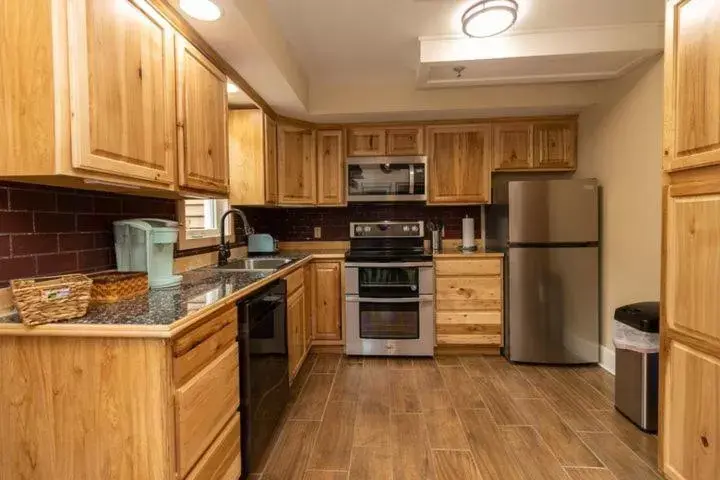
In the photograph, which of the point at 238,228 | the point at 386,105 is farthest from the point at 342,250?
the point at 386,105

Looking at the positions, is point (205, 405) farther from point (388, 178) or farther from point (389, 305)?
point (388, 178)

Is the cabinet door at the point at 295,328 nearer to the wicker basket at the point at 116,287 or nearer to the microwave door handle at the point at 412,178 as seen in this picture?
the wicker basket at the point at 116,287

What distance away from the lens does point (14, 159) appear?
1.10m

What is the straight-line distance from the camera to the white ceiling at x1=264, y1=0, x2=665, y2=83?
214 centimetres

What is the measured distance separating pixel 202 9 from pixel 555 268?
116 inches

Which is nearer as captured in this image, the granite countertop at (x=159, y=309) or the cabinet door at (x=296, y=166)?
the granite countertop at (x=159, y=309)

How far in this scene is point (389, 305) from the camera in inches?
128

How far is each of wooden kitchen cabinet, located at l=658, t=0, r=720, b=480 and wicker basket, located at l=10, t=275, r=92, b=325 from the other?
221cm

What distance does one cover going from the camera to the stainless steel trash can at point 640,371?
2.08 m

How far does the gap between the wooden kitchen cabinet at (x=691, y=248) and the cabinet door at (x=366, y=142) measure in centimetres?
228

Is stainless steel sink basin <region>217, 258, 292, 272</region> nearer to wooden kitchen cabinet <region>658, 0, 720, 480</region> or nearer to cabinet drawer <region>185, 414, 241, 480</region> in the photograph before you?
cabinet drawer <region>185, 414, 241, 480</region>

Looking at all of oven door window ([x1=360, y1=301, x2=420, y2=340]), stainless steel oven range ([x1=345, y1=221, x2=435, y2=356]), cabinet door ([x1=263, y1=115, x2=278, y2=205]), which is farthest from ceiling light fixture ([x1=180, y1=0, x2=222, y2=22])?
oven door window ([x1=360, y1=301, x2=420, y2=340])

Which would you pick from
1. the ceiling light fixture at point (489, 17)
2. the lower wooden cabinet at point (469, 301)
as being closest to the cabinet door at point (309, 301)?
the lower wooden cabinet at point (469, 301)

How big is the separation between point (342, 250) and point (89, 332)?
284 cm
